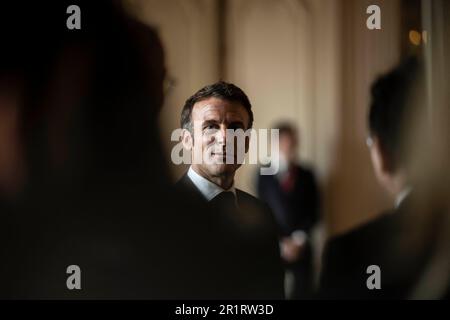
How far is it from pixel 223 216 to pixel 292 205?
0.24 m

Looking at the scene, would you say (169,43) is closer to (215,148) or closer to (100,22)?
(100,22)

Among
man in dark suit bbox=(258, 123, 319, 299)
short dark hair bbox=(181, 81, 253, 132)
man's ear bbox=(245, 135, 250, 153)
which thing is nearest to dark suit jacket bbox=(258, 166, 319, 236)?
man in dark suit bbox=(258, 123, 319, 299)

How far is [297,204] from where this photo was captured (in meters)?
2.13

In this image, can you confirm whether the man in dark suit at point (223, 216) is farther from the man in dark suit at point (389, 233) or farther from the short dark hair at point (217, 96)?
the man in dark suit at point (389, 233)

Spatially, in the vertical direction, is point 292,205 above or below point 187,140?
below

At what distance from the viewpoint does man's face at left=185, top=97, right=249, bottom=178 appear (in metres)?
2.10

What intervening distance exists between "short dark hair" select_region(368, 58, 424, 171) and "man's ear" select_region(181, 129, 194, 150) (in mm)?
610

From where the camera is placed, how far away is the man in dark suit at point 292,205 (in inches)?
83.7

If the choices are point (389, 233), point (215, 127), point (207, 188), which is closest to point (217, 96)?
→ point (215, 127)

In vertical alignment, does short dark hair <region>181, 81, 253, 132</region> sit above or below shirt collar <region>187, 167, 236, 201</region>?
above

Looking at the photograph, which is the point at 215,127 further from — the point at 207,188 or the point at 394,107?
the point at 394,107

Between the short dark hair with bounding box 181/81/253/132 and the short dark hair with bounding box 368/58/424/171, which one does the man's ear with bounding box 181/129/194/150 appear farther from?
the short dark hair with bounding box 368/58/424/171

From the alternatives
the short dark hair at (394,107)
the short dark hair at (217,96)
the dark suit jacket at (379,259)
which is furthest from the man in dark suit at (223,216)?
the short dark hair at (394,107)
